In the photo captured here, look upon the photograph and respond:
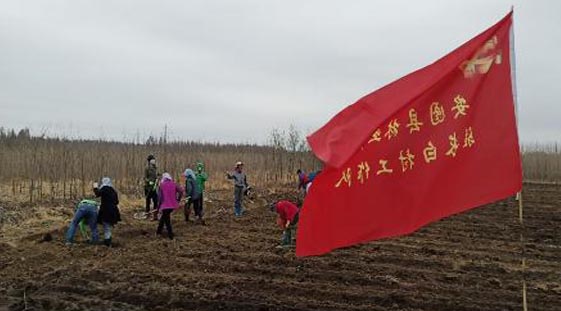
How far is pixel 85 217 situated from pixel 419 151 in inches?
309

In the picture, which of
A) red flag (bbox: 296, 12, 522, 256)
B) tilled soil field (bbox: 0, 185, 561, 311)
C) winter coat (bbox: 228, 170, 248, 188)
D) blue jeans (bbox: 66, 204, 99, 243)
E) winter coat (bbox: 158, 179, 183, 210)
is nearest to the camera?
red flag (bbox: 296, 12, 522, 256)

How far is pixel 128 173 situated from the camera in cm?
1914

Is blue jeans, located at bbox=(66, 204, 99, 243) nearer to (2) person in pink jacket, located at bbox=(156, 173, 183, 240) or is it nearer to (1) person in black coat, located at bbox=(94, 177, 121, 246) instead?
(1) person in black coat, located at bbox=(94, 177, 121, 246)

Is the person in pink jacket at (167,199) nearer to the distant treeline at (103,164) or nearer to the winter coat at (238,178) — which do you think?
the winter coat at (238,178)

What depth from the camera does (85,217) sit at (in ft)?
32.9

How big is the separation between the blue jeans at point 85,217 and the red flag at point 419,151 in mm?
7105

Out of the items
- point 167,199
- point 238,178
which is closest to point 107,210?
point 167,199

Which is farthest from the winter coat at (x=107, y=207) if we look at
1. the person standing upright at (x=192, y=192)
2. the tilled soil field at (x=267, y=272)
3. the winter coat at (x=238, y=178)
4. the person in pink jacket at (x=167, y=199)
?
the winter coat at (x=238, y=178)

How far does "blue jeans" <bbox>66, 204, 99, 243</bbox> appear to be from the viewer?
9789 mm

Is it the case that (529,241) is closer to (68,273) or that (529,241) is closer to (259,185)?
(68,273)

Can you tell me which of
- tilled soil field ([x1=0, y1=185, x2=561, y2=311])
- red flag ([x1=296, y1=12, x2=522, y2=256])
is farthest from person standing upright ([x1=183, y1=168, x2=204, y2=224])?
red flag ([x1=296, y1=12, x2=522, y2=256])

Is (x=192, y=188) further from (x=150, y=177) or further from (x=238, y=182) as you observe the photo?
(x=238, y=182)

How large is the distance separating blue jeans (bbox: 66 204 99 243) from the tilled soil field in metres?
0.26

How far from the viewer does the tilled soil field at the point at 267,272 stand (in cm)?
642
